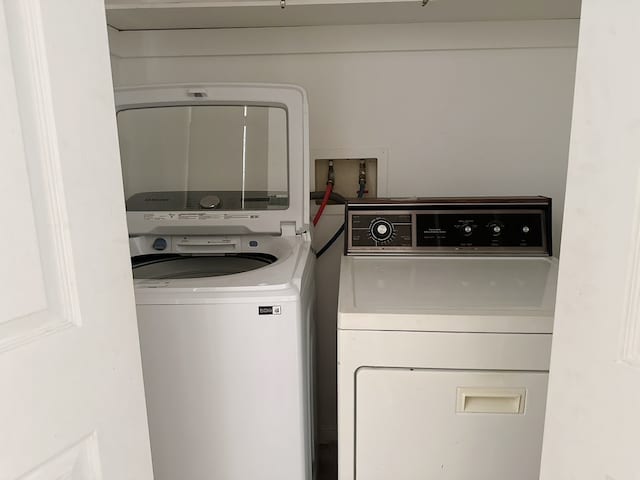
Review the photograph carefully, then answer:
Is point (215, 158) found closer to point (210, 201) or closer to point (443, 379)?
point (210, 201)

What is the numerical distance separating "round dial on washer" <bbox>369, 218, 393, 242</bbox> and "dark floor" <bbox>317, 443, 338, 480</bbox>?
1081 millimetres

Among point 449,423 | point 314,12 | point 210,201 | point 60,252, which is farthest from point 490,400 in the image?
point 314,12

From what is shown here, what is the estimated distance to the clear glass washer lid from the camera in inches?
68.1

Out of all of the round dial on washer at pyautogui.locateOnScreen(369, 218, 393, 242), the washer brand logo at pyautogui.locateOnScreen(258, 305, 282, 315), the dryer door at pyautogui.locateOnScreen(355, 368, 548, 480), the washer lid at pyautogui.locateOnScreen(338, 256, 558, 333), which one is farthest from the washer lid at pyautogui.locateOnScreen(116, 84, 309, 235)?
the dryer door at pyautogui.locateOnScreen(355, 368, 548, 480)

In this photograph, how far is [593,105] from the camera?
0.60 metres

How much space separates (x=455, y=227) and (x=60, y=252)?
136 centimetres

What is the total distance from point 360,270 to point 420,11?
3.31ft

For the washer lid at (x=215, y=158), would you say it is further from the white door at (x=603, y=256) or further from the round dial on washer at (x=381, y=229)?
the white door at (x=603, y=256)

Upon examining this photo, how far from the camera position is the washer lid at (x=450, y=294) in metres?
1.10

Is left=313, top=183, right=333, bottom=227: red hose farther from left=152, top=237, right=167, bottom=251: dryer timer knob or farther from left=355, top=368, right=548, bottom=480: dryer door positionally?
left=355, top=368, right=548, bottom=480: dryer door

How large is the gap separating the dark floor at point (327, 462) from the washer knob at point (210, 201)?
1.25 metres

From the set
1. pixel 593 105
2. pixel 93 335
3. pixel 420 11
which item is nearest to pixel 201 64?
pixel 420 11

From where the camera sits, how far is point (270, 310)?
3.92ft

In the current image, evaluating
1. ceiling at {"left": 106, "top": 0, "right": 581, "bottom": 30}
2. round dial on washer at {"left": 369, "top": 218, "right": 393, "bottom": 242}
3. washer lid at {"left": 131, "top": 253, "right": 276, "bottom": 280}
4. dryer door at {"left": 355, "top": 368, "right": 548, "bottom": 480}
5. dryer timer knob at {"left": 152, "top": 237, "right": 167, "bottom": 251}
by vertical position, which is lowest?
dryer door at {"left": 355, "top": 368, "right": 548, "bottom": 480}
